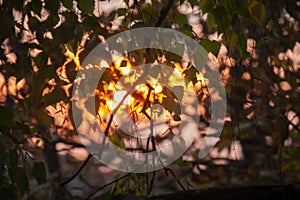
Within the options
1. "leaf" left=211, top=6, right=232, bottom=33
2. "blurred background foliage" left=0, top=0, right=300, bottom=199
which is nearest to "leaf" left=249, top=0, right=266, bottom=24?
"blurred background foliage" left=0, top=0, right=300, bottom=199

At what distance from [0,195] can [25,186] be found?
0.12 meters

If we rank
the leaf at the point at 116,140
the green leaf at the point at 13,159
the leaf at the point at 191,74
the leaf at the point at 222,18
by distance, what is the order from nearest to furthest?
1. the green leaf at the point at 13,159
2. the leaf at the point at 222,18
3. the leaf at the point at 191,74
4. the leaf at the point at 116,140

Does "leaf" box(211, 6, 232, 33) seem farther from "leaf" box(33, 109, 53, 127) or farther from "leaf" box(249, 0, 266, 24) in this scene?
"leaf" box(33, 109, 53, 127)

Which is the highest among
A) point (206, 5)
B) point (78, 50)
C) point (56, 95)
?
point (206, 5)

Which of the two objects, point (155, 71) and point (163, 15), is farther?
point (163, 15)

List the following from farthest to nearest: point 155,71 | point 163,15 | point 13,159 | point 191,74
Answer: point 163,15, point 155,71, point 191,74, point 13,159

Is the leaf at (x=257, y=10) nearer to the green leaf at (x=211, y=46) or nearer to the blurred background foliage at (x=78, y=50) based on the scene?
the blurred background foliage at (x=78, y=50)

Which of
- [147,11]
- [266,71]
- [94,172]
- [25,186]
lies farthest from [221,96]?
[94,172]

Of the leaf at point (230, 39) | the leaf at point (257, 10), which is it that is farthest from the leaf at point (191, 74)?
the leaf at point (257, 10)

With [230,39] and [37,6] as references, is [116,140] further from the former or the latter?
[37,6]

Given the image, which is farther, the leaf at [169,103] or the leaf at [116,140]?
the leaf at [116,140]

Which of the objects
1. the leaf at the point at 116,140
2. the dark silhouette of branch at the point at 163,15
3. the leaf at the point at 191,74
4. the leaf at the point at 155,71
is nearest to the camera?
the leaf at the point at 191,74

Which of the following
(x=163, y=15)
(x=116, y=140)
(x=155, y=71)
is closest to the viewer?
(x=155, y=71)

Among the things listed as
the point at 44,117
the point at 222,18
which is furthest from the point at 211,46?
the point at 44,117
